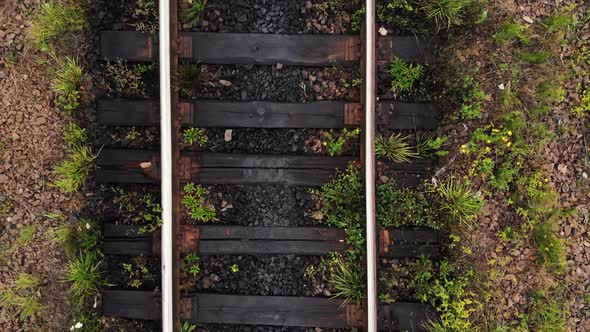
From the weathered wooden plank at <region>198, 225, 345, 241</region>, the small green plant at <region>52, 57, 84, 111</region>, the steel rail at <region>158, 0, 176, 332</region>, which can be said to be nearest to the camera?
the steel rail at <region>158, 0, 176, 332</region>

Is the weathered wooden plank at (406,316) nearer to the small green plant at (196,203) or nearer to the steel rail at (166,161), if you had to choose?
the small green plant at (196,203)

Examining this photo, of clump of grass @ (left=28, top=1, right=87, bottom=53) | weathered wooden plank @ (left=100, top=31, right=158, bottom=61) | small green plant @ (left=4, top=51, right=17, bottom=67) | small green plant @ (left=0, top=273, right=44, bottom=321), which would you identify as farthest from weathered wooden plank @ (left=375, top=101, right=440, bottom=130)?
small green plant @ (left=0, top=273, right=44, bottom=321)

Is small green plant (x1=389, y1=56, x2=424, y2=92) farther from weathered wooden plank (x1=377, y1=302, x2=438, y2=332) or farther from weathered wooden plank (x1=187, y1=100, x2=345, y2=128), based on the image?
weathered wooden plank (x1=377, y1=302, x2=438, y2=332)

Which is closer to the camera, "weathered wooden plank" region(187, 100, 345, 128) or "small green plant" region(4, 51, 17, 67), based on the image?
"weathered wooden plank" region(187, 100, 345, 128)

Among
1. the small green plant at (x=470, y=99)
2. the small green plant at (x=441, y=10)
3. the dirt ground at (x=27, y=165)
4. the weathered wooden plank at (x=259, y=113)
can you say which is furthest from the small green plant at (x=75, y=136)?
the small green plant at (x=470, y=99)

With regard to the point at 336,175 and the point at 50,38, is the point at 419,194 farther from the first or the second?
the point at 50,38

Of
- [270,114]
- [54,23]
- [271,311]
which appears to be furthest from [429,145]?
[54,23]

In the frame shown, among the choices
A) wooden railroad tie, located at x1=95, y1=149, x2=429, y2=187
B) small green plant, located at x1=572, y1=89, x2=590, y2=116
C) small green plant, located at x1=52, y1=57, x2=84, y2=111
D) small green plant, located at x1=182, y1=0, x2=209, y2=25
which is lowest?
wooden railroad tie, located at x1=95, y1=149, x2=429, y2=187

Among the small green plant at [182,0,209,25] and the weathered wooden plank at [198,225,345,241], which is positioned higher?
Answer: the small green plant at [182,0,209,25]
